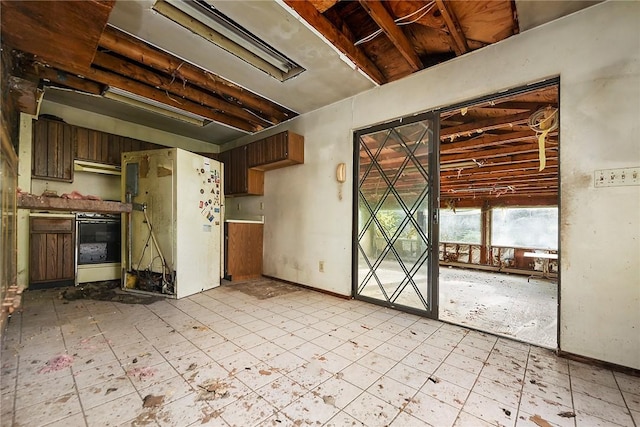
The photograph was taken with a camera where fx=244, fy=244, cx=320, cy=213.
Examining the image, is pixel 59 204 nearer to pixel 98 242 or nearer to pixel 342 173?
pixel 98 242

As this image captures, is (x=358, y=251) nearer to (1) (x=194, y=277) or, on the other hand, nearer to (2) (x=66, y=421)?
(1) (x=194, y=277)

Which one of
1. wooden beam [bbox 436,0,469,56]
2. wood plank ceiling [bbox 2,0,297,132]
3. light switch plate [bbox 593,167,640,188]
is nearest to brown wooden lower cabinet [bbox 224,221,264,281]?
wood plank ceiling [bbox 2,0,297,132]

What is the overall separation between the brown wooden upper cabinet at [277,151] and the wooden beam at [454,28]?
90.1 inches

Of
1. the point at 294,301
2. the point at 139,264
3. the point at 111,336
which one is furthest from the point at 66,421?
the point at 139,264

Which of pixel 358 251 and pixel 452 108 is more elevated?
pixel 452 108

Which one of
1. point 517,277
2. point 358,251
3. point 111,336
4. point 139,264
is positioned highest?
point 358,251

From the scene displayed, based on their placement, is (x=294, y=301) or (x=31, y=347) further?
(x=294, y=301)

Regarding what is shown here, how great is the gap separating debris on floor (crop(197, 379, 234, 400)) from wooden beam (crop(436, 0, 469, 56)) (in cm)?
305

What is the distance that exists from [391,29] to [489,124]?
1986mm

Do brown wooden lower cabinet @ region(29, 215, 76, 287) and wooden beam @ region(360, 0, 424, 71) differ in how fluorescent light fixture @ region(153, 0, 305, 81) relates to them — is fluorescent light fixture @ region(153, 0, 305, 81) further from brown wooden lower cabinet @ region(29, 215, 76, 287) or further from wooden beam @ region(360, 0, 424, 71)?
brown wooden lower cabinet @ region(29, 215, 76, 287)

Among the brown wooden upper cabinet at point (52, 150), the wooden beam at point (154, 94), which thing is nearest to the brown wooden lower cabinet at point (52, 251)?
the brown wooden upper cabinet at point (52, 150)

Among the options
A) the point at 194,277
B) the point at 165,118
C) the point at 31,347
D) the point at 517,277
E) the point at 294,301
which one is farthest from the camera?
the point at 517,277

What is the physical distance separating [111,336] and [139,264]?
5.21ft

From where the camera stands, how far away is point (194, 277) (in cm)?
344
